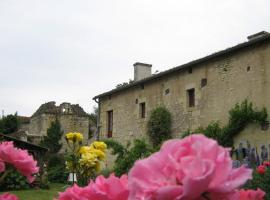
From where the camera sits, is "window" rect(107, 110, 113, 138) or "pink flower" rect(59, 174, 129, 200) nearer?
"pink flower" rect(59, 174, 129, 200)

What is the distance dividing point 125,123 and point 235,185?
850 inches

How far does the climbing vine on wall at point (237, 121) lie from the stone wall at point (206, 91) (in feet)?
0.84

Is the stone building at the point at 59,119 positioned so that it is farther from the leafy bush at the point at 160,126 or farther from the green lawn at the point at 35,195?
the green lawn at the point at 35,195

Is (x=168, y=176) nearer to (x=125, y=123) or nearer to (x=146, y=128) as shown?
(x=146, y=128)

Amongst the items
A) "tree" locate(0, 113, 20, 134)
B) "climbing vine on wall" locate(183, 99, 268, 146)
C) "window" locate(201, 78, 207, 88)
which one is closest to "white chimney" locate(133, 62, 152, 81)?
"window" locate(201, 78, 207, 88)

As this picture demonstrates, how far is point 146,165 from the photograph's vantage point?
981 millimetres

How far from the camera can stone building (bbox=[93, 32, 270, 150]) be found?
1504cm

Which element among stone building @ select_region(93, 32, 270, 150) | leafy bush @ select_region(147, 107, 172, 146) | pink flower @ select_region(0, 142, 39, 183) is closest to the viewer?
pink flower @ select_region(0, 142, 39, 183)

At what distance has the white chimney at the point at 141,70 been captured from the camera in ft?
76.0

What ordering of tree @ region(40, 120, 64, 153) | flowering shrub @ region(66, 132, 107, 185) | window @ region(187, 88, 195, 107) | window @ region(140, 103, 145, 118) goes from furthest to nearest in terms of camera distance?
1. tree @ region(40, 120, 64, 153)
2. window @ region(140, 103, 145, 118)
3. window @ region(187, 88, 195, 107)
4. flowering shrub @ region(66, 132, 107, 185)

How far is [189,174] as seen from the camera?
0.88 metres

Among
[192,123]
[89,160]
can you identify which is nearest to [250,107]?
[192,123]

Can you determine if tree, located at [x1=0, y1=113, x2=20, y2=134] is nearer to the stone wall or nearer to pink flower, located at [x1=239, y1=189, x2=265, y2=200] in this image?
the stone wall

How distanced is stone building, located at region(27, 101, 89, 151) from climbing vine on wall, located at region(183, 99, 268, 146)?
2092 cm
